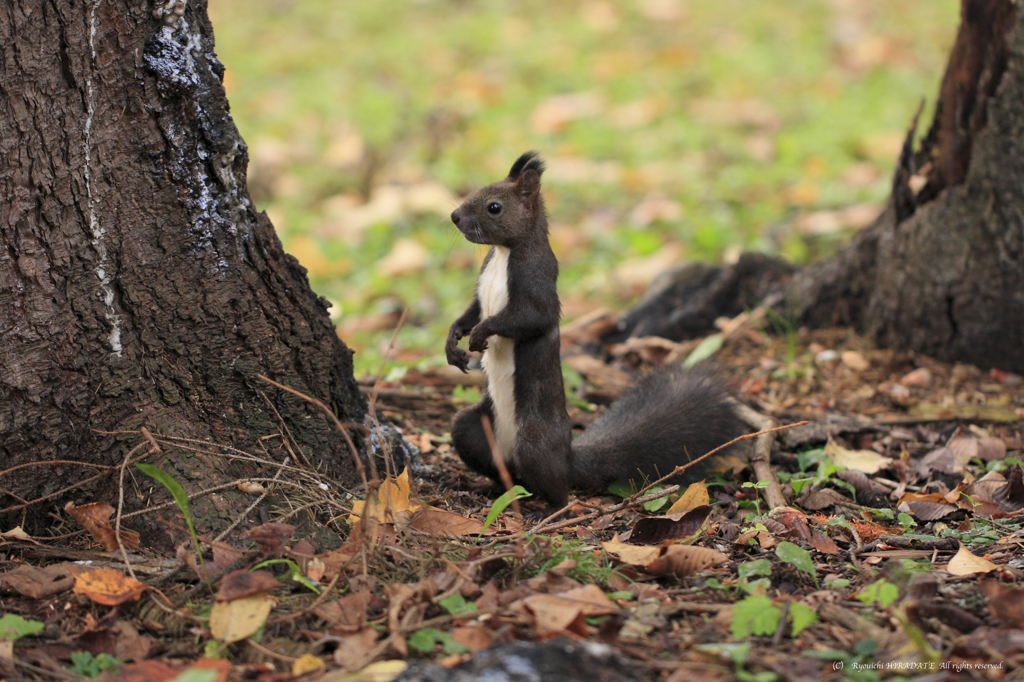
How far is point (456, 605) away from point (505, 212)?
143 centimetres

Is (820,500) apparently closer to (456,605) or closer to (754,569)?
(754,569)

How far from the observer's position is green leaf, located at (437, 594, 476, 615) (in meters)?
1.92

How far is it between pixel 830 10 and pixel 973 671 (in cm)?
957

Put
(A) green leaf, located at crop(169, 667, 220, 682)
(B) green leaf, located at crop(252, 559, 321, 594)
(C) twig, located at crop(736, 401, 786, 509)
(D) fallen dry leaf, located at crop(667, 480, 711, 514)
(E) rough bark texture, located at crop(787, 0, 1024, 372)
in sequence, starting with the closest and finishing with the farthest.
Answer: (A) green leaf, located at crop(169, 667, 220, 682), (B) green leaf, located at crop(252, 559, 321, 594), (D) fallen dry leaf, located at crop(667, 480, 711, 514), (C) twig, located at crop(736, 401, 786, 509), (E) rough bark texture, located at crop(787, 0, 1024, 372)

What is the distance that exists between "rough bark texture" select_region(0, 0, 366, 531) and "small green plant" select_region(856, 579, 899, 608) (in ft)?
4.97

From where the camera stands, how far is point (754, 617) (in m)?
1.86

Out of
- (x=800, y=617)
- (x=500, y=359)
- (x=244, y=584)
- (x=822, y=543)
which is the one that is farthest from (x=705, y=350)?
(x=244, y=584)

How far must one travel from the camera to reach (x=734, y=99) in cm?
821

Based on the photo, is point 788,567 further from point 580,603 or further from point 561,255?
point 561,255

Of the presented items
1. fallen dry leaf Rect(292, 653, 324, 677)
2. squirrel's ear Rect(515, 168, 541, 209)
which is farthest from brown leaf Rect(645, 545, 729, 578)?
squirrel's ear Rect(515, 168, 541, 209)

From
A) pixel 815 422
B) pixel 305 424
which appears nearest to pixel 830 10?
pixel 815 422

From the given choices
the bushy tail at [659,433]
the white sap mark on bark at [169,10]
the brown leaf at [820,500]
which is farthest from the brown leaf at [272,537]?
the brown leaf at [820,500]

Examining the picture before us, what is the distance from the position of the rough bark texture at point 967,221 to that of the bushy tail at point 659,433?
1.28 meters

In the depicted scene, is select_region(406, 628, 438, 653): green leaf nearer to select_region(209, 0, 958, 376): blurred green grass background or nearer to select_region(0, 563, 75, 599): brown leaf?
select_region(0, 563, 75, 599): brown leaf
